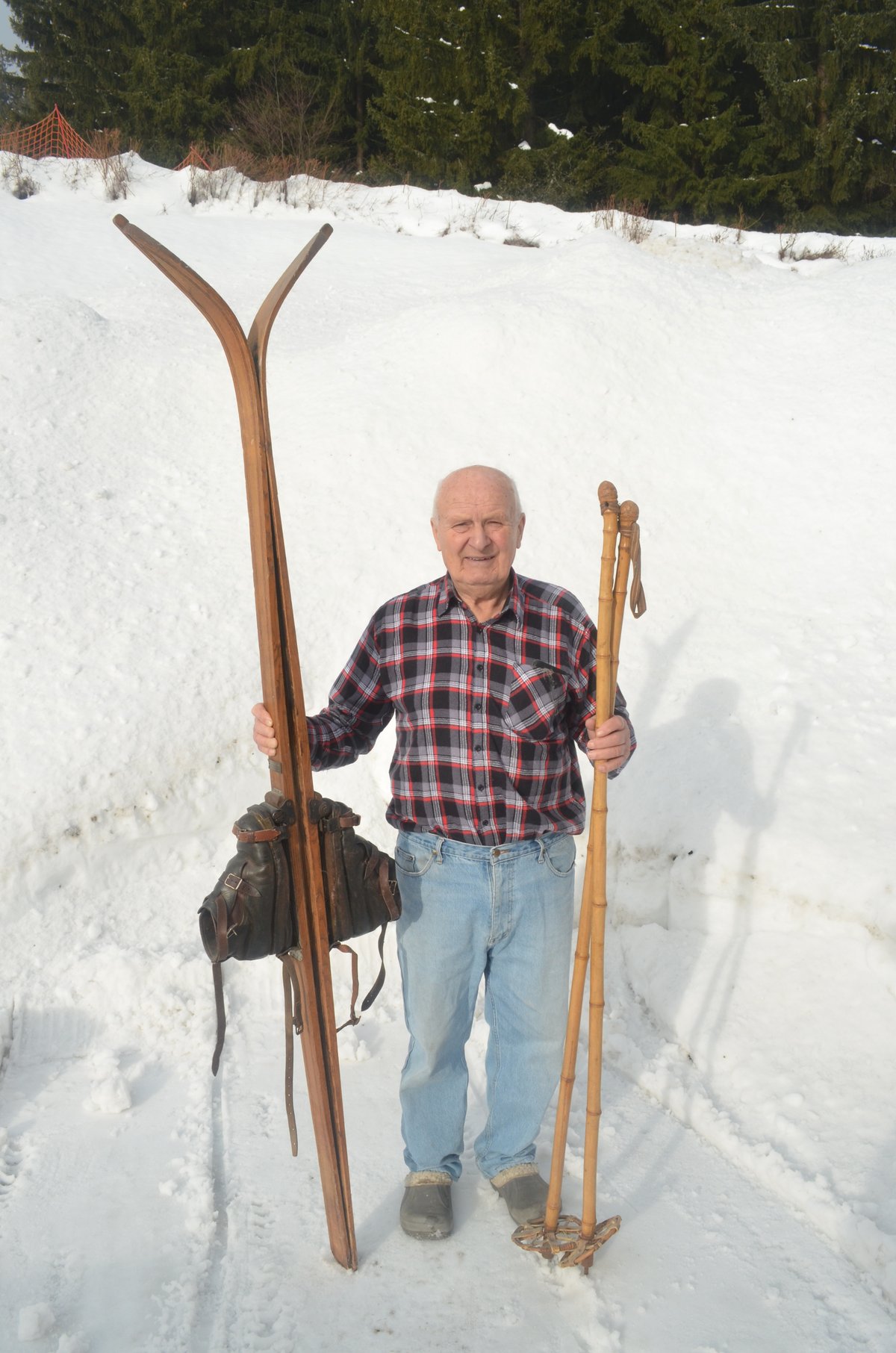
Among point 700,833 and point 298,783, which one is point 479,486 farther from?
point 700,833

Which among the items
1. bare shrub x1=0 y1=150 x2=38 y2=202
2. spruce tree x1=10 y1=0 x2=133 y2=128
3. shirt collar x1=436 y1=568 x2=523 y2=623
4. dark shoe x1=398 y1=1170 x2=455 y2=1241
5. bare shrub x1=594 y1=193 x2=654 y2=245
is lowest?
dark shoe x1=398 y1=1170 x2=455 y2=1241

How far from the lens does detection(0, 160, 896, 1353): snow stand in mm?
2230

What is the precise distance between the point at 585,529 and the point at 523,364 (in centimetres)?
145

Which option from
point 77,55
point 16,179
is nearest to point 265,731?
point 16,179

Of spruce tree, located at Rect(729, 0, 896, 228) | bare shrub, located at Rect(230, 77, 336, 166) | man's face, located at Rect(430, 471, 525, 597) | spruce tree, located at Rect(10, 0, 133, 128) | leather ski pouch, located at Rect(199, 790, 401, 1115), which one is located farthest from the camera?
spruce tree, located at Rect(10, 0, 133, 128)

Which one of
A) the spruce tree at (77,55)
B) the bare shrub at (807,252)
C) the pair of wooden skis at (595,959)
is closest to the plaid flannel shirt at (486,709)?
the pair of wooden skis at (595,959)

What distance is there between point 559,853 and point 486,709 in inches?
15.6

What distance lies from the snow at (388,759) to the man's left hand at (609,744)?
3.84ft

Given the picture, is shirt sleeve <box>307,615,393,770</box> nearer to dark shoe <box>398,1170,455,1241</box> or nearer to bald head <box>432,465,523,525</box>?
bald head <box>432,465,523,525</box>

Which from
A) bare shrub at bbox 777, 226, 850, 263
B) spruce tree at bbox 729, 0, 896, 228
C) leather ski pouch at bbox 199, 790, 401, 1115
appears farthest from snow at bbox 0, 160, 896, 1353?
spruce tree at bbox 729, 0, 896, 228

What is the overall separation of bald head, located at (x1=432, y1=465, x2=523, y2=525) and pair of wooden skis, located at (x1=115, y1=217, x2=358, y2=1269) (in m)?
0.39

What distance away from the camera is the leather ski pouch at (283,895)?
2074mm

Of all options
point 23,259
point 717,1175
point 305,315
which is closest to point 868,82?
point 305,315

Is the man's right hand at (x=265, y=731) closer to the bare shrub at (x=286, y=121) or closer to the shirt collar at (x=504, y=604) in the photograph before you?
the shirt collar at (x=504, y=604)
